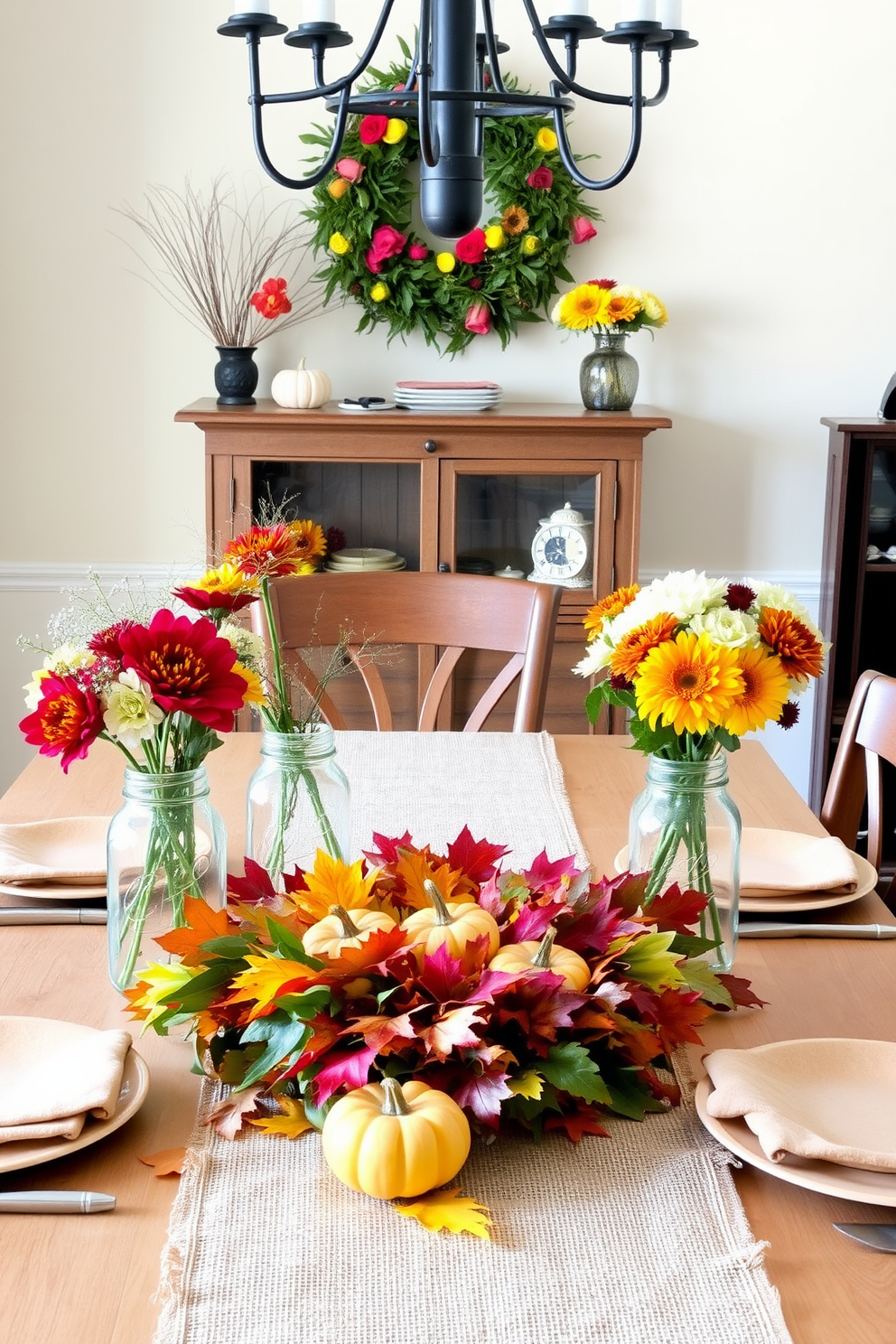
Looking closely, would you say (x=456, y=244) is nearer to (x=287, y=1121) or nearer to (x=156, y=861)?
(x=156, y=861)

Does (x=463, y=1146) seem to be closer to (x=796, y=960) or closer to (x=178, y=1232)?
(x=178, y=1232)

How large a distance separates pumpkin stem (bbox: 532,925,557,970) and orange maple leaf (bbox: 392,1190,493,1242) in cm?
15

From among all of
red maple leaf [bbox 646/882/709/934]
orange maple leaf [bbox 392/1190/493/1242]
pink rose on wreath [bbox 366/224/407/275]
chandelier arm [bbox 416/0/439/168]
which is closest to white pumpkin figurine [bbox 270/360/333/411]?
pink rose on wreath [bbox 366/224/407/275]

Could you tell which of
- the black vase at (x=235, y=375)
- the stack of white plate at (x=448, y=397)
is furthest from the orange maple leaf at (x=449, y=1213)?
the black vase at (x=235, y=375)

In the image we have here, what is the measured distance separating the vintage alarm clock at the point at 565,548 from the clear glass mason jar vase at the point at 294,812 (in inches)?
68.2

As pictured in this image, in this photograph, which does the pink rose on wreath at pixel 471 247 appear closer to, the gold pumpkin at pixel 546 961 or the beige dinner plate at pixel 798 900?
the beige dinner plate at pixel 798 900

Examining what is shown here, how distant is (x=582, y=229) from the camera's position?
2.93m

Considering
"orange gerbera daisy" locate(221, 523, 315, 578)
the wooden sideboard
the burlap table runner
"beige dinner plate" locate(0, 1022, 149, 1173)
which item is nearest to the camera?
the burlap table runner

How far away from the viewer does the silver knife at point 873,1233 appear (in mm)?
738

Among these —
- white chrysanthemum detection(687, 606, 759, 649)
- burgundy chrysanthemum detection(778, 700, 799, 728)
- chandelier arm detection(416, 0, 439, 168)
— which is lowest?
burgundy chrysanthemum detection(778, 700, 799, 728)

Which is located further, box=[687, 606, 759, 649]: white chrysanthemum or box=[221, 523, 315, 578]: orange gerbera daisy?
box=[221, 523, 315, 578]: orange gerbera daisy

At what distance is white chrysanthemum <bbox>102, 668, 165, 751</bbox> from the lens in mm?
886

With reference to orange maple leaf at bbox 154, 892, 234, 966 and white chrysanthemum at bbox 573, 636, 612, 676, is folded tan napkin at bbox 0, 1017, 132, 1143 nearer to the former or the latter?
orange maple leaf at bbox 154, 892, 234, 966

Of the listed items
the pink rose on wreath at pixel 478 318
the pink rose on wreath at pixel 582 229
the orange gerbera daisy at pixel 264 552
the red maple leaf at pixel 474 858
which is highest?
the pink rose on wreath at pixel 582 229
